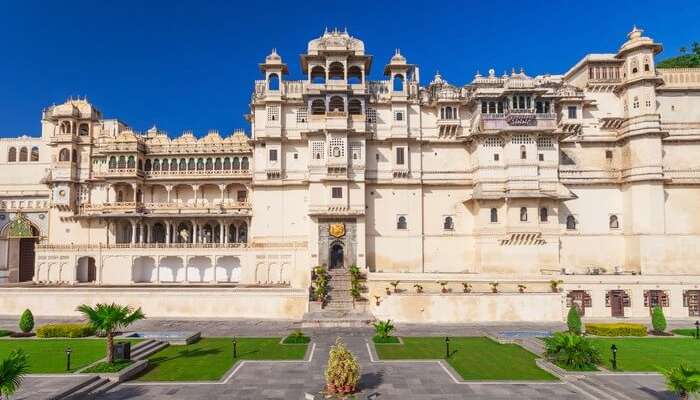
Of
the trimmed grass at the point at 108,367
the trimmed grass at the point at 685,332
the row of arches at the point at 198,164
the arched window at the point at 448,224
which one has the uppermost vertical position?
the row of arches at the point at 198,164

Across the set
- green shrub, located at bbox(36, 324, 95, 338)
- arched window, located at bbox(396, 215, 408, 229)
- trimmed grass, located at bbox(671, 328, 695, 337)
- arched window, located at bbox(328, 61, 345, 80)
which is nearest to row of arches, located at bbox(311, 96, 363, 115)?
arched window, located at bbox(328, 61, 345, 80)

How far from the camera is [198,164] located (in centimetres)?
4831

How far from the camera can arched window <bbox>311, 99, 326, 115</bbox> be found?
4397cm

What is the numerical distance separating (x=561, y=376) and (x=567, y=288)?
19.4 metres

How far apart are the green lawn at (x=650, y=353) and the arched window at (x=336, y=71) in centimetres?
3057

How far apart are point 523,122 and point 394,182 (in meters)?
12.5

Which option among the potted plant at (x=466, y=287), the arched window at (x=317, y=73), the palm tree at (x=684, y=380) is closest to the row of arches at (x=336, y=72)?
the arched window at (x=317, y=73)

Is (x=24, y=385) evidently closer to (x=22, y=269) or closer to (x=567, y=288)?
(x=567, y=288)

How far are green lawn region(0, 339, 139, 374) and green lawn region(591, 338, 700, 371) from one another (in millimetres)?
21490

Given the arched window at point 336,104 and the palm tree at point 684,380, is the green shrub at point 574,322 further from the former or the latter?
the arched window at point 336,104

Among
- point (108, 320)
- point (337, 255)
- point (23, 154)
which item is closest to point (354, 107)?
point (337, 255)

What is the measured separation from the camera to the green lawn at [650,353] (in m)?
19.4

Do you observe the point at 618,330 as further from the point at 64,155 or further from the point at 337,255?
the point at 64,155

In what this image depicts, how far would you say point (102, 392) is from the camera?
53.4 feet
